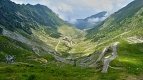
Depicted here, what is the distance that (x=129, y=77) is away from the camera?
131m

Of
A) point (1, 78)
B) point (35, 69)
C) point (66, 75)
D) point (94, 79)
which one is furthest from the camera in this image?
point (35, 69)

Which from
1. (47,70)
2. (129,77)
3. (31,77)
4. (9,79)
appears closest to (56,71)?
(47,70)

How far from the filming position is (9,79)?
118 meters

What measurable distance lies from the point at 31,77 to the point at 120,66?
8126 centimetres

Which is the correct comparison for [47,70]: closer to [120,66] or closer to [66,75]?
[66,75]

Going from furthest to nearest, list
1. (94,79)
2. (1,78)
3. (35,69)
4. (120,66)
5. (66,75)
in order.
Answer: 1. (120,66)
2. (35,69)
3. (66,75)
4. (94,79)
5. (1,78)

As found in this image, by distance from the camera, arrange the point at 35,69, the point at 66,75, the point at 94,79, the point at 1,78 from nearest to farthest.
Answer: the point at 1,78 < the point at 94,79 < the point at 66,75 < the point at 35,69

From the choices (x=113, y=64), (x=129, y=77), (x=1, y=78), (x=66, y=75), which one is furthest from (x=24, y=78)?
(x=113, y=64)

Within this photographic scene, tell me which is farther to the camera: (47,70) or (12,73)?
(47,70)

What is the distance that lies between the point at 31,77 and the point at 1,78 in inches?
635

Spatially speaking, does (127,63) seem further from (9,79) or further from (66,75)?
(9,79)

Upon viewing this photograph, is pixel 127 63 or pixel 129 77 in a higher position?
Answer: pixel 127 63

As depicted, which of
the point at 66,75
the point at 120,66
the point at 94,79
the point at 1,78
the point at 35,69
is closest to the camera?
the point at 1,78

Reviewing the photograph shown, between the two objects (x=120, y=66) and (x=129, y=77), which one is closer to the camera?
(x=129, y=77)
